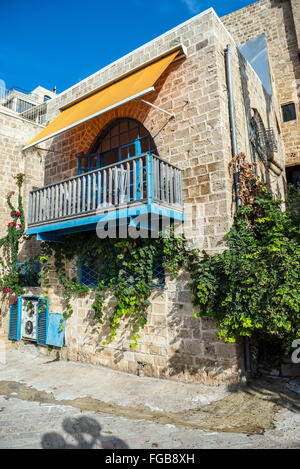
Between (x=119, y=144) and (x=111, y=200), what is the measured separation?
2.32 m

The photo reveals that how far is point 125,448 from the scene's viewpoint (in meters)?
3.28

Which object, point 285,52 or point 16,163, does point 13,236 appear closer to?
point 16,163

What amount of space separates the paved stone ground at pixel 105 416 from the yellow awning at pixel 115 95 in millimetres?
5146

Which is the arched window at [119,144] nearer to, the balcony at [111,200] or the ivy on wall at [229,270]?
the balcony at [111,200]

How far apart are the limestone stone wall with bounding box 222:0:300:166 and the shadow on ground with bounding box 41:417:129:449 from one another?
10731mm

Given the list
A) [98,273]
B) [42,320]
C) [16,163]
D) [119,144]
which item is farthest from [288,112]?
[42,320]

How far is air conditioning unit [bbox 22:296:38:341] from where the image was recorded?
7777 millimetres

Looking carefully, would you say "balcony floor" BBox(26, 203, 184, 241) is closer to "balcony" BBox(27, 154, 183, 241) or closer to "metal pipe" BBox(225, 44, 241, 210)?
"balcony" BBox(27, 154, 183, 241)

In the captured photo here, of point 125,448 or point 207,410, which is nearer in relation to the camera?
point 125,448

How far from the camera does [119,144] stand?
7.43 meters
